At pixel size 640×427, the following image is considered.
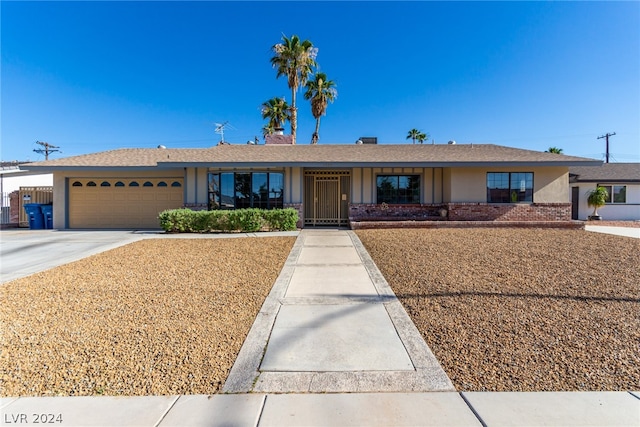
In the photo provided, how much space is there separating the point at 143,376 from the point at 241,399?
0.96 metres

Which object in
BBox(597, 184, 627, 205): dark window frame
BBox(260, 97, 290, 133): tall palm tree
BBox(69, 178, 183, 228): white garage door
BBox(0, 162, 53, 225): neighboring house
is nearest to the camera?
BBox(69, 178, 183, 228): white garage door

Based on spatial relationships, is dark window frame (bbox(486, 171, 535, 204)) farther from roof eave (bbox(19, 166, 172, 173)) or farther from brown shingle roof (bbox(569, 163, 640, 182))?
roof eave (bbox(19, 166, 172, 173))

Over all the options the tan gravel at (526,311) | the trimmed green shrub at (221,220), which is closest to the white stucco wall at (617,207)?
the tan gravel at (526,311)

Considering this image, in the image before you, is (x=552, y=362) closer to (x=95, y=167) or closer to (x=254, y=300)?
(x=254, y=300)

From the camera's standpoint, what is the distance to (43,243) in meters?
9.39

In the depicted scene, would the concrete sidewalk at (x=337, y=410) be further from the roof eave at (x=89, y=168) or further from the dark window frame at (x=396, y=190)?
the roof eave at (x=89, y=168)

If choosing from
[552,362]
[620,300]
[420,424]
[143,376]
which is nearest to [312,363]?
[420,424]

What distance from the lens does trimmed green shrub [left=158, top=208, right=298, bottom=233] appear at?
11266 mm

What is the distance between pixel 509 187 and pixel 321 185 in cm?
835

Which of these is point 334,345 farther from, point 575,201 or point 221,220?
point 575,201

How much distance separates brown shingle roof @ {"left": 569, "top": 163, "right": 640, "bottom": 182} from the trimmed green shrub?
682 inches

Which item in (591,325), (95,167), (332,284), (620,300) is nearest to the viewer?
(591,325)

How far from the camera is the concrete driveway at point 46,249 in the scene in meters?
6.36

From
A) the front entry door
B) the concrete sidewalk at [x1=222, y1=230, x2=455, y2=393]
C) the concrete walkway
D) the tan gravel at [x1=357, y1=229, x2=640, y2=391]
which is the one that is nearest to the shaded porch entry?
the tan gravel at [x1=357, y1=229, x2=640, y2=391]
